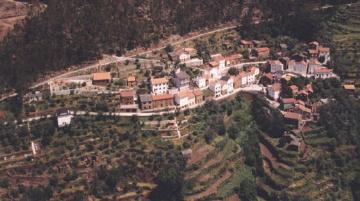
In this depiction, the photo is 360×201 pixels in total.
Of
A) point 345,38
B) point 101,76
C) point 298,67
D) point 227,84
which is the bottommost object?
point 227,84

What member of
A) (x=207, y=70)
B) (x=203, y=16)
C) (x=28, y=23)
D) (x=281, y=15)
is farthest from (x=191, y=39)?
(x=28, y=23)

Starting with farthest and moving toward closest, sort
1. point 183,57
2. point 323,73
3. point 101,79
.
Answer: point 183,57 < point 323,73 < point 101,79

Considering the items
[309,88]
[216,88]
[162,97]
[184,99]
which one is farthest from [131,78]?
[309,88]

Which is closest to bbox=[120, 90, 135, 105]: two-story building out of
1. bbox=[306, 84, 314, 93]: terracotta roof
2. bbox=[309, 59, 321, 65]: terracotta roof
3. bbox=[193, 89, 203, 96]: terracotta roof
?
bbox=[193, 89, 203, 96]: terracotta roof

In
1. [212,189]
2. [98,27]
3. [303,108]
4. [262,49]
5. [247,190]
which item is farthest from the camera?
[262,49]

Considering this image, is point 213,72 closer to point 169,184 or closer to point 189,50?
point 189,50

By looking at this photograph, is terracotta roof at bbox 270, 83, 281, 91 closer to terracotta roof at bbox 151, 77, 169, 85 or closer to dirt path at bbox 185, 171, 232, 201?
terracotta roof at bbox 151, 77, 169, 85
